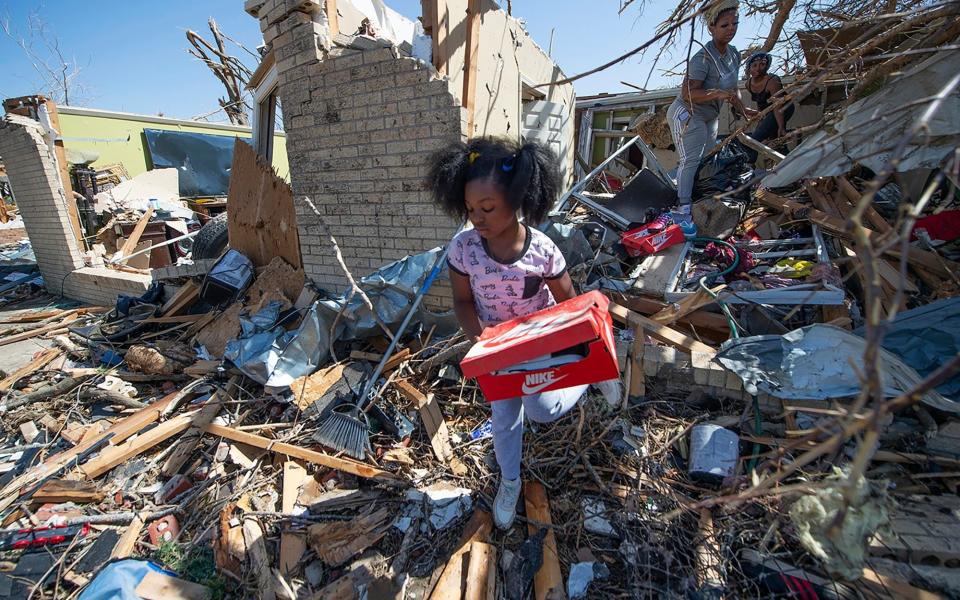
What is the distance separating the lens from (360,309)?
12.0 ft

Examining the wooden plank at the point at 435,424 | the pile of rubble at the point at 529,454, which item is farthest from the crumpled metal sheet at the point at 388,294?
the wooden plank at the point at 435,424

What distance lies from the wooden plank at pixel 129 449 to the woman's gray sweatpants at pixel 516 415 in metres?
2.72

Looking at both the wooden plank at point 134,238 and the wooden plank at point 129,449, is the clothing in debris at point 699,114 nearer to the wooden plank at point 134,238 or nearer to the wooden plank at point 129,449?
the wooden plank at point 129,449

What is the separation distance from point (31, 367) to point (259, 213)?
9.62 ft

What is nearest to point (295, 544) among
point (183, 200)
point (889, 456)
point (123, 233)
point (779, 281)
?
point (889, 456)

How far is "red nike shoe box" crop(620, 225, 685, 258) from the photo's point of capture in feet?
12.8

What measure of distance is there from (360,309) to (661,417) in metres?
2.60

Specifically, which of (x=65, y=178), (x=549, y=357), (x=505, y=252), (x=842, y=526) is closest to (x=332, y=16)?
(x=505, y=252)

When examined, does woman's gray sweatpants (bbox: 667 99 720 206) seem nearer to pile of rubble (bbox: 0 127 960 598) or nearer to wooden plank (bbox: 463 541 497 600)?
pile of rubble (bbox: 0 127 960 598)

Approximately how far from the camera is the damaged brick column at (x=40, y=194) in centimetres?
655

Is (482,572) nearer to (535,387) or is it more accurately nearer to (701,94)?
(535,387)

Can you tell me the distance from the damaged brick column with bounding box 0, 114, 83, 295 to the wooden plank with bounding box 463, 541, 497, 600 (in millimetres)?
8838

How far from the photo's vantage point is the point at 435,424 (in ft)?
9.47

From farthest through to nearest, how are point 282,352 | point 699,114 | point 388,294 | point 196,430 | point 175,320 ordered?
point 175,320 → point 699,114 → point 388,294 → point 282,352 → point 196,430
